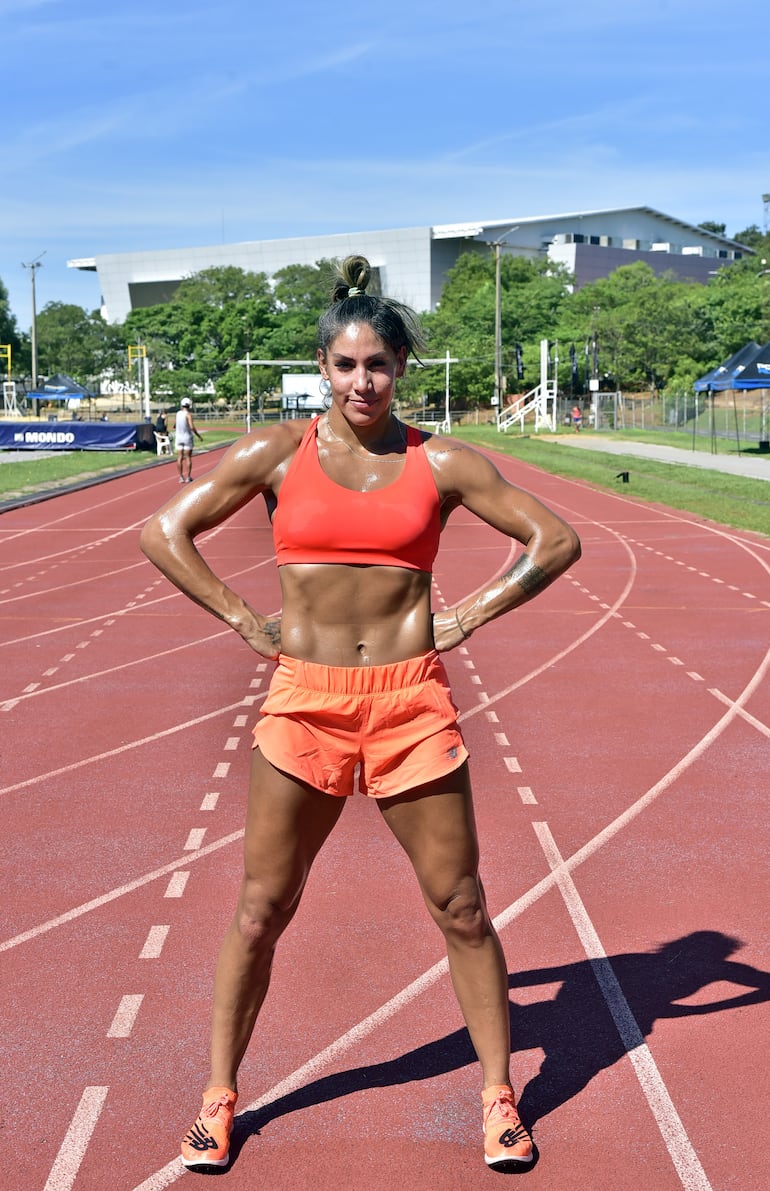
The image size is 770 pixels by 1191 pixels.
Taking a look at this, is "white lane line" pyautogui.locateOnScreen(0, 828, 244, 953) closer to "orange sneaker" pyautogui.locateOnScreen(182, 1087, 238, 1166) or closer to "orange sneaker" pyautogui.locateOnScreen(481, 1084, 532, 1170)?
"orange sneaker" pyautogui.locateOnScreen(182, 1087, 238, 1166)

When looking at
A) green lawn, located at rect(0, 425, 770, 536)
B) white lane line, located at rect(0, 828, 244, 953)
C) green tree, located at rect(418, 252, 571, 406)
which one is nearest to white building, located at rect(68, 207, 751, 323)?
green tree, located at rect(418, 252, 571, 406)

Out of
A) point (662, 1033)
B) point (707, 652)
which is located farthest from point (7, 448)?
point (662, 1033)

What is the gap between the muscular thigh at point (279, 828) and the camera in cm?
348

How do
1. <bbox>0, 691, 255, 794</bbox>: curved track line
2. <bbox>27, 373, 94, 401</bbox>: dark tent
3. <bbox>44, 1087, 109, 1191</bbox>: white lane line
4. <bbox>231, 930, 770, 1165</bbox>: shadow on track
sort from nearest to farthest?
<bbox>44, 1087, 109, 1191</bbox>: white lane line → <bbox>231, 930, 770, 1165</bbox>: shadow on track → <bbox>0, 691, 255, 794</bbox>: curved track line → <bbox>27, 373, 94, 401</bbox>: dark tent

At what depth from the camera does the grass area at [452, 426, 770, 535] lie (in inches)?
949

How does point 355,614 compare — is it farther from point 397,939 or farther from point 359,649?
point 397,939

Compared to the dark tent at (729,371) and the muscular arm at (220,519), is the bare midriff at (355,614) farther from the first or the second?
the dark tent at (729,371)

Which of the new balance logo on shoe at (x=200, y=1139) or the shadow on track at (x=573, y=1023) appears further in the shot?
the shadow on track at (x=573, y=1023)

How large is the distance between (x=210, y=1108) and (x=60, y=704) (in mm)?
6068

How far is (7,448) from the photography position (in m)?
47.6

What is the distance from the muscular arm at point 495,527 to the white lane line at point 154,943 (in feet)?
6.68

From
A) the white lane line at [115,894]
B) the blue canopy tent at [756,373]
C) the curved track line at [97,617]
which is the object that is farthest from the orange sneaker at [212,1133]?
the blue canopy tent at [756,373]

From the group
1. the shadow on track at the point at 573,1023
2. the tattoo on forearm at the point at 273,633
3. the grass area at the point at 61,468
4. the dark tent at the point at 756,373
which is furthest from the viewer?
the dark tent at the point at 756,373

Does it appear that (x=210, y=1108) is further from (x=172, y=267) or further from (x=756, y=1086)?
(x=172, y=267)
